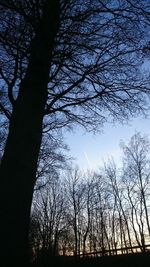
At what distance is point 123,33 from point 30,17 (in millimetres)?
2646

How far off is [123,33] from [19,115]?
4095 millimetres

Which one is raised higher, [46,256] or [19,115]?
[19,115]

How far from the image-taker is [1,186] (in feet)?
Result: 13.3

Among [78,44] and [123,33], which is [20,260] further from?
[123,33]

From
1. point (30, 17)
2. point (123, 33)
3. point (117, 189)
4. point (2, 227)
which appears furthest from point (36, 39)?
point (117, 189)

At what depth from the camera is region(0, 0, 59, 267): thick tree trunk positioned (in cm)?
370

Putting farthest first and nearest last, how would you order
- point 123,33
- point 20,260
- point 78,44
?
point 123,33 → point 78,44 → point 20,260

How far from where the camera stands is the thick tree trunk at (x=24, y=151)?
3.70m

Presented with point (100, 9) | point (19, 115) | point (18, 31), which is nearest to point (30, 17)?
point (18, 31)

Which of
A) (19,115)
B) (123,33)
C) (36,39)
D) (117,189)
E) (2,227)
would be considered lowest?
(2,227)

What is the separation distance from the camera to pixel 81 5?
693 cm

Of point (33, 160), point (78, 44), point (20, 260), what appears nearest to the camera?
point (20, 260)

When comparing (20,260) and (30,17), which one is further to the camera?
(30,17)

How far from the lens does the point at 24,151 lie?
445 centimetres
